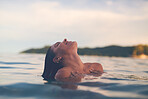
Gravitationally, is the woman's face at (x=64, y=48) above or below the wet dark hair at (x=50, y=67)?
above

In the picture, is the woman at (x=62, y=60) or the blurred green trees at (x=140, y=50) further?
the blurred green trees at (x=140, y=50)

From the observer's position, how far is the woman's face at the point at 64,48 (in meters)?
4.89

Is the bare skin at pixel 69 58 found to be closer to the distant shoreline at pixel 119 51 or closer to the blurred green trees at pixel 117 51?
the distant shoreline at pixel 119 51

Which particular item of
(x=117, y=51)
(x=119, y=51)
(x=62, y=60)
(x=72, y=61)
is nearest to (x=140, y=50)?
(x=119, y=51)

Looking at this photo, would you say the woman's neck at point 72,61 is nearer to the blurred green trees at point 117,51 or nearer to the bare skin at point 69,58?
the bare skin at point 69,58

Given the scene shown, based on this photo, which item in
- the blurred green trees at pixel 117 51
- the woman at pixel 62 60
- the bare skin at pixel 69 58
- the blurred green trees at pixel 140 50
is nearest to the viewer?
the bare skin at pixel 69 58

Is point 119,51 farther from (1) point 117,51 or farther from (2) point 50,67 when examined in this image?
(2) point 50,67

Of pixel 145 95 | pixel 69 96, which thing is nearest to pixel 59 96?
pixel 69 96

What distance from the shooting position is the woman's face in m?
4.89

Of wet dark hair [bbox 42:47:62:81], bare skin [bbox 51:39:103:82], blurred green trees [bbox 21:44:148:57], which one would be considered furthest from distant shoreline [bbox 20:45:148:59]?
wet dark hair [bbox 42:47:62:81]

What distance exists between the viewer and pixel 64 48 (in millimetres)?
→ 4914

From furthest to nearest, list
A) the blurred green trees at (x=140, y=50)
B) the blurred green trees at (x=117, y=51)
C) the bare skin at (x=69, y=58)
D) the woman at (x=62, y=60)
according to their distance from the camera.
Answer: the blurred green trees at (x=117, y=51)
the blurred green trees at (x=140, y=50)
the woman at (x=62, y=60)
the bare skin at (x=69, y=58)

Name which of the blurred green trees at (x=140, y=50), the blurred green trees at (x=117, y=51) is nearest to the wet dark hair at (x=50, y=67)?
the blurred green trees at (x=117, y=51)

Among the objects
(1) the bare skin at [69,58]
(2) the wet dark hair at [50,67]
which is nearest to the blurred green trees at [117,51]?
(1) the bare skin at [69,58]
